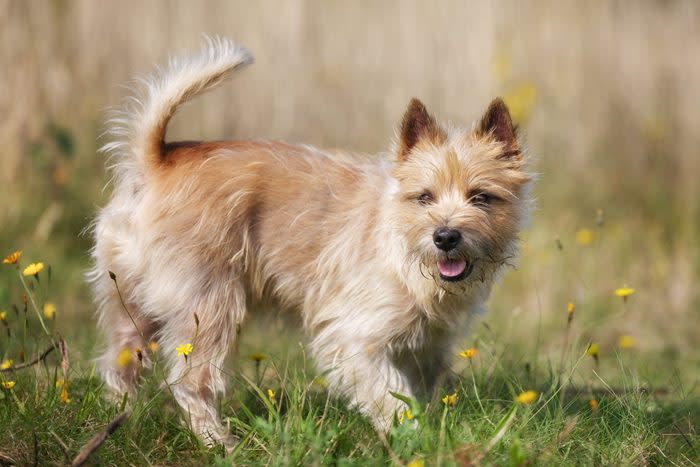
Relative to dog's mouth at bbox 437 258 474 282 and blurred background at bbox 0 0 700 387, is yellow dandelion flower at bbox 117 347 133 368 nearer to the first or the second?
dog's mouth at bbox 437 258 474 282

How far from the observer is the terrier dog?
3930 mm

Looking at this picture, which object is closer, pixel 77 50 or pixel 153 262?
pixel 153 262

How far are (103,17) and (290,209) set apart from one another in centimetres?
425

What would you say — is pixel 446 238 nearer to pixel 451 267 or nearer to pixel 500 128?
pixel 451 267

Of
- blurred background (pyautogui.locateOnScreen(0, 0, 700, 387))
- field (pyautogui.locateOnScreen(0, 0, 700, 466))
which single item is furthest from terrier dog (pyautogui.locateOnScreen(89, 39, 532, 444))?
blurred background (pyautogui.locateOnScreen(0, 0, 700, 387))

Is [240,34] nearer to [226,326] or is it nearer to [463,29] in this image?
[463,29]

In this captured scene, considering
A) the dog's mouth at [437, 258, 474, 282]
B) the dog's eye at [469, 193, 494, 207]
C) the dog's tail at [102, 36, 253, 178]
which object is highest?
the dog's tail at [102, 36, 253, 178]

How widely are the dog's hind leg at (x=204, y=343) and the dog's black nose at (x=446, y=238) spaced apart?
1.04 meters

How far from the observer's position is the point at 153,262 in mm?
4012

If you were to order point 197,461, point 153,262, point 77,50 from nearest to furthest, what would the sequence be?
point 197,461 → point 153,262 → point 77,50

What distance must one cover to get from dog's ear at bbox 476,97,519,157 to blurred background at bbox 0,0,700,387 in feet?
9.89

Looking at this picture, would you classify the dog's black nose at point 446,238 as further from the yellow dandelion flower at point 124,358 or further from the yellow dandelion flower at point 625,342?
the yellow dandelion flower at point 625,342

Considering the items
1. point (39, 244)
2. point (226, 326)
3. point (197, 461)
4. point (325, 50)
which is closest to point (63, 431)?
point (197, 461)

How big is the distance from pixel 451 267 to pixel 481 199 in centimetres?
38
